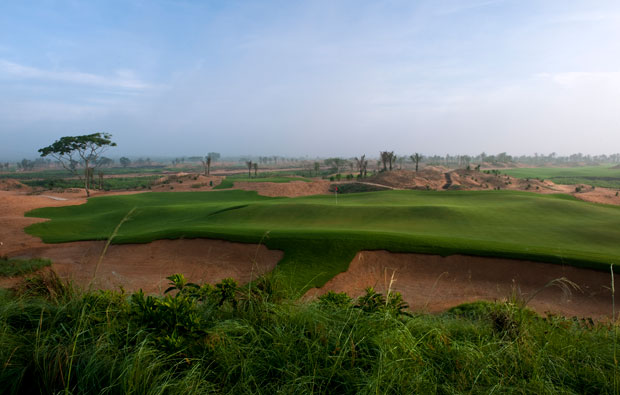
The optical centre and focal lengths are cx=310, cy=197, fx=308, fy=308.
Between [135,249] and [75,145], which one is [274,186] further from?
[75,145]

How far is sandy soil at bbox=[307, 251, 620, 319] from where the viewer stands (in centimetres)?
1010

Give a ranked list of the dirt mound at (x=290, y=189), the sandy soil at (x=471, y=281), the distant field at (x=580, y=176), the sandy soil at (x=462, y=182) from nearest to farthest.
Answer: the sandy soil at (x=471, y=281) → the dirt mound at (x=290, y=189) → the sandy soil at (x=462, y=182) → the distant field at (x=580, y=176)

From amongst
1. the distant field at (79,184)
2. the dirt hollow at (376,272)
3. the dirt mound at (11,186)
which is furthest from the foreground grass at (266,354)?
the dirt mound at (11,186)

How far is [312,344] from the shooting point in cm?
345

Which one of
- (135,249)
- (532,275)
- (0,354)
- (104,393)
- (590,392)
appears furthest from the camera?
(135,249)

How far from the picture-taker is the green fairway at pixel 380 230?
12812 mm

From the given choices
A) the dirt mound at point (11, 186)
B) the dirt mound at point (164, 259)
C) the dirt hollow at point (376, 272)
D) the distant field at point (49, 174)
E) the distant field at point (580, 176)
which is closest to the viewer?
the dirt hollow at point (376, 272)

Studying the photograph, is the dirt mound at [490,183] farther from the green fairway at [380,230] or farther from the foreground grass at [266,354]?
the foreground grass at [266,354]

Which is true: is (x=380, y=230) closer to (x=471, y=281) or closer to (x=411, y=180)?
(x=471, y=281)

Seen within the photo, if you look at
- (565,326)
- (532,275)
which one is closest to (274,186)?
(532,275)

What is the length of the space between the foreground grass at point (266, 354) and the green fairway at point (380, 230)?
12.2 ft

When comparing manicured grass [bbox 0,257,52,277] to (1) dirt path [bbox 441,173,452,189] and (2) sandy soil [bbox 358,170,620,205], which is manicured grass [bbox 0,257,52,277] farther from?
(1) dirt path [bbox 441,173,452,189]

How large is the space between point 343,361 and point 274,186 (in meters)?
44.8

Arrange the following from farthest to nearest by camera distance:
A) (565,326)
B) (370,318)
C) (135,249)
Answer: (135,249) < (565,326) < (370,318)
